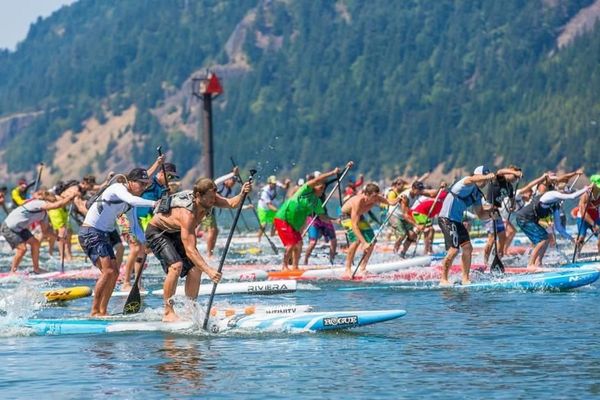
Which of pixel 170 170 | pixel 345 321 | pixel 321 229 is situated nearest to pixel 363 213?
pixel 321 229

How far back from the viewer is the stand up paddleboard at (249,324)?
58.4ft

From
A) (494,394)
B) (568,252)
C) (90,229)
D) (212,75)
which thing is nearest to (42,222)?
(568,252)

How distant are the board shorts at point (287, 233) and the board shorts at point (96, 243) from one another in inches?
353

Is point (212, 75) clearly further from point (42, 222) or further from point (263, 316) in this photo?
point (263, 316)

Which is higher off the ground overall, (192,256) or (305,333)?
(192,256)

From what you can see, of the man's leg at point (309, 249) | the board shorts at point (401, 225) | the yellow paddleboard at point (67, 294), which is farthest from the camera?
the board shorts at point (401, 225)

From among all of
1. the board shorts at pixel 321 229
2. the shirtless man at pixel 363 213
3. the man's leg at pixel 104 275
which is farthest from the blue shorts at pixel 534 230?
the man's leg at pixel 104 275

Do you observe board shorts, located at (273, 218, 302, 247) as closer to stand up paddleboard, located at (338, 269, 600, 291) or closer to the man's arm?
stand up paddleboard, located at (338, 269, 600, 291)

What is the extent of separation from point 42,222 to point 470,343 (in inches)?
709

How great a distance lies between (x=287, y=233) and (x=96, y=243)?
9244 millimetres

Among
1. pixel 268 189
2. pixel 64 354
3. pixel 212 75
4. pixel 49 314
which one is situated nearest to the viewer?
pixel 64 354

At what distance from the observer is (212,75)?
202 feet

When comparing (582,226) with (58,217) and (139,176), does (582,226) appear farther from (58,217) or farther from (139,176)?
(139,176)

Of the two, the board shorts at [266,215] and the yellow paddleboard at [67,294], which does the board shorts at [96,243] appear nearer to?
the yellow paddleboard at [67,294]
